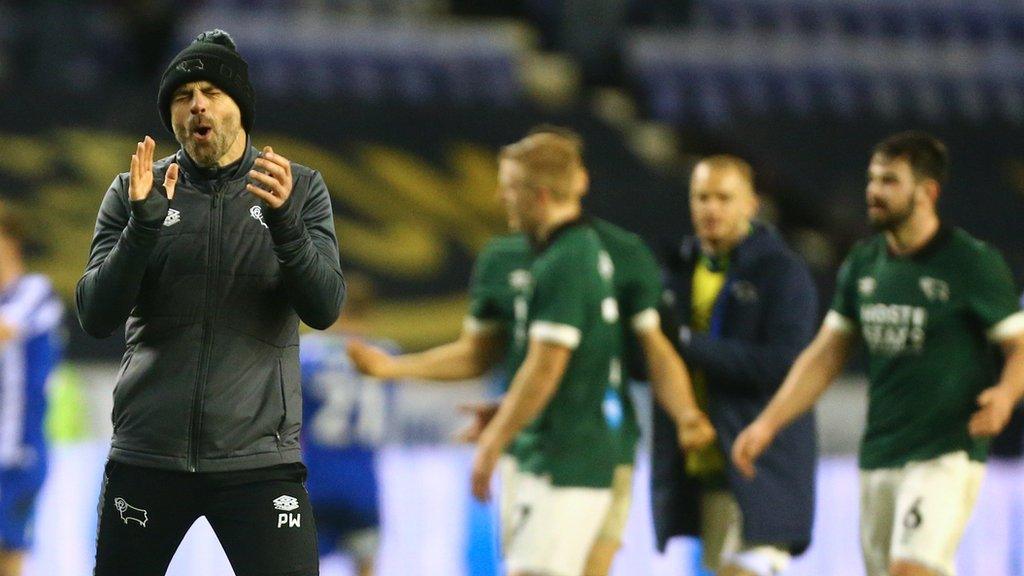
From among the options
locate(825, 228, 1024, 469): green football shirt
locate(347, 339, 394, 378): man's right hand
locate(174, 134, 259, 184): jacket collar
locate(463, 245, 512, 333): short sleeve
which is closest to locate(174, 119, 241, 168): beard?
locate(174, 134, 259, 184): jacket collar

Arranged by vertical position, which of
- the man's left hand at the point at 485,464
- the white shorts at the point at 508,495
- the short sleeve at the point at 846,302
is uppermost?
the short sleeve at the point at 846,302

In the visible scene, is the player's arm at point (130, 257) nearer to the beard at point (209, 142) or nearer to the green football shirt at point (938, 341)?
the beard at point (209, 142)

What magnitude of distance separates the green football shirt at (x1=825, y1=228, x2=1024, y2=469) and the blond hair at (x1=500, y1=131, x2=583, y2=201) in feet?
3.79

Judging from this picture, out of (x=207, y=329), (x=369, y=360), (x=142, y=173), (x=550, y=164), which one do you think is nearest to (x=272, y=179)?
(x=142, y=173)

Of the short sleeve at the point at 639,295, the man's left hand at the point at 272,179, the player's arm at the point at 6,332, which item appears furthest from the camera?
the player's arm at the point at 6,332

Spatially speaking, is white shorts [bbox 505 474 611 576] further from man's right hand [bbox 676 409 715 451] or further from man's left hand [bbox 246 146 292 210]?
man's left hand [bbox 246 146 292 210]

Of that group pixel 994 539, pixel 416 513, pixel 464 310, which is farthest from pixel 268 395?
pixel 464 310

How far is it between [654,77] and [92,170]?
6248 mm

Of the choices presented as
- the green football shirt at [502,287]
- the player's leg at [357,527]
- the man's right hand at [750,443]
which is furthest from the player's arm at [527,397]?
the player's leg at [357,527]

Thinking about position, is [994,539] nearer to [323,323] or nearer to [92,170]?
[323,323]

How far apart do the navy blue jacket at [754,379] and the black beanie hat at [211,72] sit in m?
2.47

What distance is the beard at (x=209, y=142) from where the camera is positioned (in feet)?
12.2

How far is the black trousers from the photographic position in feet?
12.3

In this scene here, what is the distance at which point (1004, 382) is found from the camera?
5277 millimetres
